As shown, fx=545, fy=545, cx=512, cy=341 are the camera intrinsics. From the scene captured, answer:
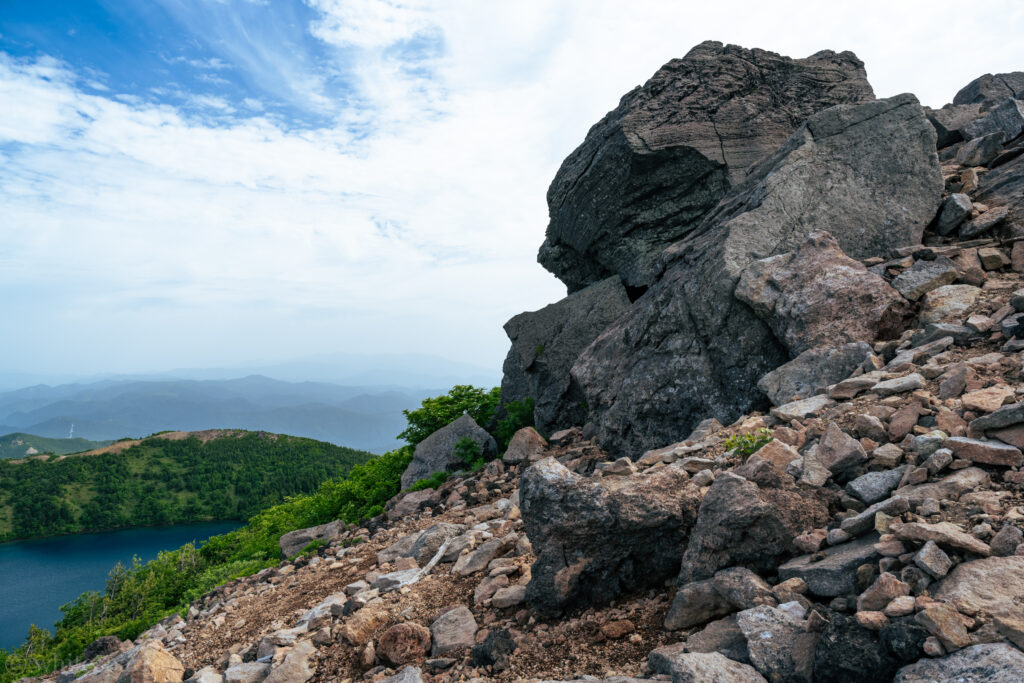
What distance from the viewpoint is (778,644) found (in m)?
3.62

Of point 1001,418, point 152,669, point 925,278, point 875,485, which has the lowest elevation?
point 152,669

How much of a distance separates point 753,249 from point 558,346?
687 cm

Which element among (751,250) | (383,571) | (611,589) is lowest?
(383,571)

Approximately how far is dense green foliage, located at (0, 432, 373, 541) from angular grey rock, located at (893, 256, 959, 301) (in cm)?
8858

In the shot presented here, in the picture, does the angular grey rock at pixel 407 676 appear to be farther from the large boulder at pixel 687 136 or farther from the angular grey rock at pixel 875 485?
the large boulder at pixel 687 136

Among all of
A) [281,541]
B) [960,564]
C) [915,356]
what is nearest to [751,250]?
[915,356]

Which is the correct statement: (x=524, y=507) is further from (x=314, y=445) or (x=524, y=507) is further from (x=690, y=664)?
(x=314, y=445)

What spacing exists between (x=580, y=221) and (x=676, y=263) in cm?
605

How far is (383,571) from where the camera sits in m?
9.27

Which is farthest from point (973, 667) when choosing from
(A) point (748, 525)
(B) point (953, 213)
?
(B) point (953, 213)

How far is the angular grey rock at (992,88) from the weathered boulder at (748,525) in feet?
83.9

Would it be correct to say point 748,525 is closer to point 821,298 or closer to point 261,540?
point 821,298

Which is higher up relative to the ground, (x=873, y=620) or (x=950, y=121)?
(x=950, y=121)

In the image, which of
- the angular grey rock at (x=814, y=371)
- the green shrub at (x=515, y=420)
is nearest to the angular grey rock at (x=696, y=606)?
the angular grey rock at (x=814, y=371)
